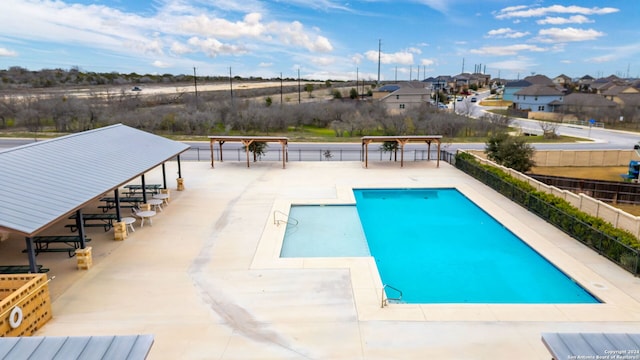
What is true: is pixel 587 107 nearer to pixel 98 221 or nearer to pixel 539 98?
pixel 539 98

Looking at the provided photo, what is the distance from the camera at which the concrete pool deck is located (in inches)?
348

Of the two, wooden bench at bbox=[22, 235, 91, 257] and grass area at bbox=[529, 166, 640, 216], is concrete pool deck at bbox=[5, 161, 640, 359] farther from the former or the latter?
grass area at bbox=[529, 166, 640, 216]

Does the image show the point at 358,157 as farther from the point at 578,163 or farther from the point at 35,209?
the point at 35,209

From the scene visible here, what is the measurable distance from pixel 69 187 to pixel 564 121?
70.7 m

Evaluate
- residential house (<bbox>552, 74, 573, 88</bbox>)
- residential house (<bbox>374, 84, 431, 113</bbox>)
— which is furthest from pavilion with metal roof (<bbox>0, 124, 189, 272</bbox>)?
residential house (<bbox>552, 74, 573, 88</bbox>)

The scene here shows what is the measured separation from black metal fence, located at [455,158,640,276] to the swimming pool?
6.33ft

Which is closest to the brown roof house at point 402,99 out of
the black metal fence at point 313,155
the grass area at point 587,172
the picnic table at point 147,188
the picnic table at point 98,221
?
the black metal fence at point 313,155

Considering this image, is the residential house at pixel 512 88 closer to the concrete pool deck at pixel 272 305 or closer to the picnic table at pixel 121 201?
the concrete pool deck at pixel 272 305

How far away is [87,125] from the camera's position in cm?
5400

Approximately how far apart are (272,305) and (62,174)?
8097mm

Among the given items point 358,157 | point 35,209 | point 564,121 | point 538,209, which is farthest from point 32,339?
point 564,121

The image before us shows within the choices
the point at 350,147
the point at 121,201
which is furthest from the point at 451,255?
the point at 350,147

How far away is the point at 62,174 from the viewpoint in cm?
1317

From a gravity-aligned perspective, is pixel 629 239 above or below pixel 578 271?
above
